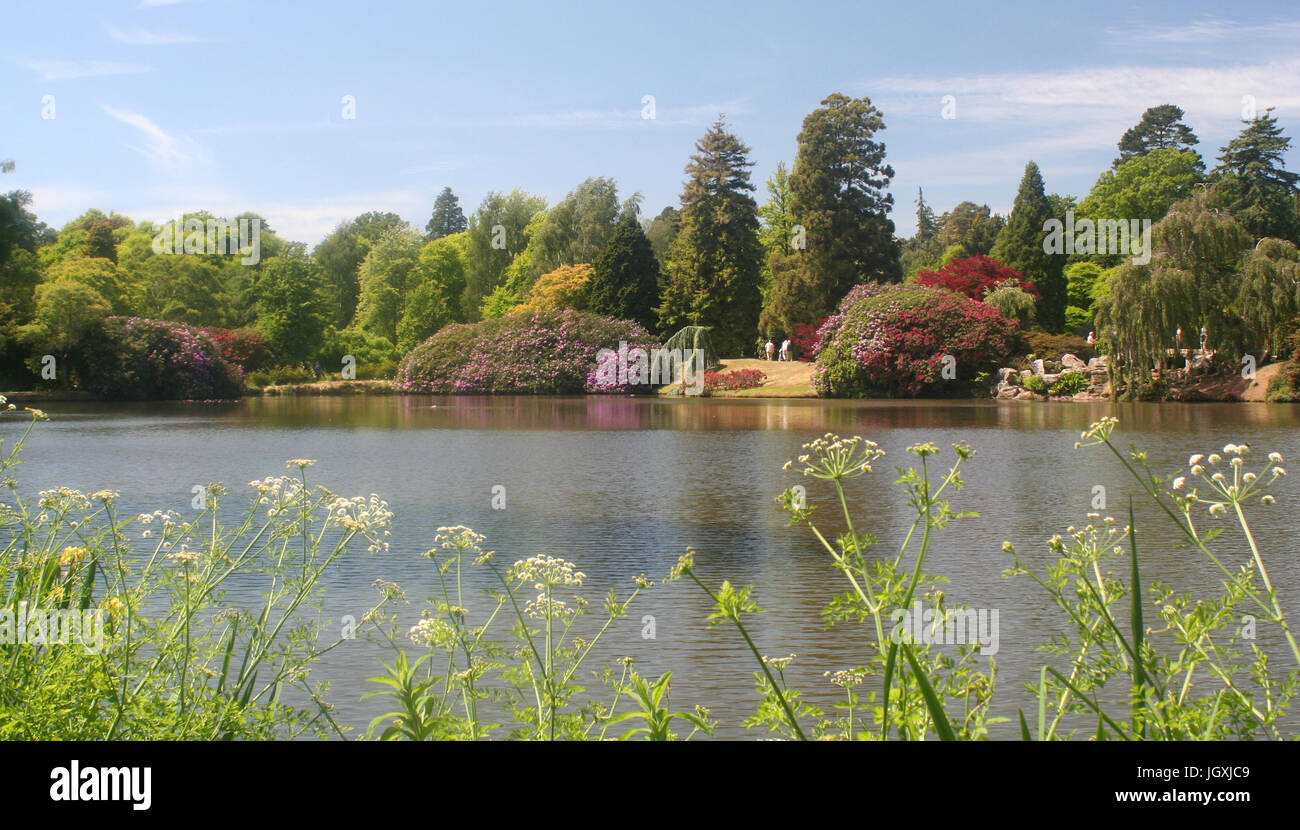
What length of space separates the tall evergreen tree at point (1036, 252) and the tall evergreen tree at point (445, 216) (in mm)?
48449

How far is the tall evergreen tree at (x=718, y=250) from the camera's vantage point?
50.8 metres

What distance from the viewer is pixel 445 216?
283 ft

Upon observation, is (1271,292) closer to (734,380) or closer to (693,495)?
(734,380)

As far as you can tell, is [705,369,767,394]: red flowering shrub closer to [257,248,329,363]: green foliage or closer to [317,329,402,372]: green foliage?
[317,329,402,372]: green foliage

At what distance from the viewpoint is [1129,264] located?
31500 millimetres

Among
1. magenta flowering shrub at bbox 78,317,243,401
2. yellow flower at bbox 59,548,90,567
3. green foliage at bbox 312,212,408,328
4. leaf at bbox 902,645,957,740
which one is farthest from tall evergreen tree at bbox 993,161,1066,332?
leaf at bbox 902,645,957,740

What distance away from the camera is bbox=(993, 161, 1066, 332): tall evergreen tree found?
48.0 meters

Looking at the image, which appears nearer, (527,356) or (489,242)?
(527,356)

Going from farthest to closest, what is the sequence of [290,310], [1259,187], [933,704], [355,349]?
[355,349]
[290,310]
[1259,187]
[933,704]

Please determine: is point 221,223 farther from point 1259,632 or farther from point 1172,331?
point 1259,632

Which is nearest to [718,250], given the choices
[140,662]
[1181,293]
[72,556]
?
[1181,293]

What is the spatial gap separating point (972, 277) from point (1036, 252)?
22.3 feet

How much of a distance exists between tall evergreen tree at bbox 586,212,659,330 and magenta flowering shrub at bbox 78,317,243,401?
683 inches

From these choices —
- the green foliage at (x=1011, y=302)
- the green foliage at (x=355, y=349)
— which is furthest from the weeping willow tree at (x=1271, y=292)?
the green foliage at (x=355, y=349)
